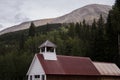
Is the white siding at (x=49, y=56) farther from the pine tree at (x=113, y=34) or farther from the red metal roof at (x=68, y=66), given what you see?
the pine tree at (x=113, y=34)

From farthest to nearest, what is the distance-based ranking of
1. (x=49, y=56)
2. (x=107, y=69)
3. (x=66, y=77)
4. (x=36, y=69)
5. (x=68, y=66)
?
1. (x=107, y=69)
2. (x=68, y=66)
3. (x=49, y=56)
4. (x=36, y=69)
5. (x=66, y=77)

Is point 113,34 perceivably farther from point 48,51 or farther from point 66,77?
point 66,77

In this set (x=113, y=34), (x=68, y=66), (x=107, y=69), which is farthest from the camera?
(x=113, y=34)

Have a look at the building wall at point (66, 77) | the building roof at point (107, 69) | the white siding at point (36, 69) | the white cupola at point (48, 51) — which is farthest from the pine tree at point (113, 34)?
the white siding at point (36, 69)

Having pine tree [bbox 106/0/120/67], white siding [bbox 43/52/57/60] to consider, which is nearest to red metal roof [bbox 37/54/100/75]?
white siding [bbox 43/52/57/60]

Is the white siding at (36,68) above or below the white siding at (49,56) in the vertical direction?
below

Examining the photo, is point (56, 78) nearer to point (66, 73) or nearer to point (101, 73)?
point (66, 73)

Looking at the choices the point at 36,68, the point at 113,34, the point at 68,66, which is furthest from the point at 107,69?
the point at 113,34

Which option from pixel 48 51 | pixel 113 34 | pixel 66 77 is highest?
pixel 113 34

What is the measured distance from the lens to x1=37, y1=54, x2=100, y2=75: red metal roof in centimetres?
5361

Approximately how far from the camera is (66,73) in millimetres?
54031

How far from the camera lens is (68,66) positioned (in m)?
56.3

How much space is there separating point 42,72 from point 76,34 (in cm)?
11401

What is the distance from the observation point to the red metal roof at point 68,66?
2111 inches
